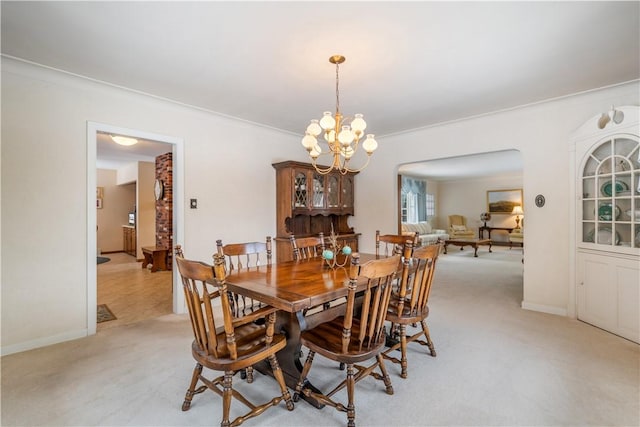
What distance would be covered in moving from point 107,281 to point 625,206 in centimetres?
704

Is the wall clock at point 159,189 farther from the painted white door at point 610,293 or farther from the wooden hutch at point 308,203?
the painted white door at point 610,293

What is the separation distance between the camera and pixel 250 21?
202cm

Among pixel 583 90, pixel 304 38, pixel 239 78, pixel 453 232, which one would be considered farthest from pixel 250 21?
pixel 453 232

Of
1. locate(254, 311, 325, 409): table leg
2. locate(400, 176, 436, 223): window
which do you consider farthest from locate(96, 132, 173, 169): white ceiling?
locate(400, 176, 436, 223): window

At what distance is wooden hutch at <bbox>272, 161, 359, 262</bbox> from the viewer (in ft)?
14.7

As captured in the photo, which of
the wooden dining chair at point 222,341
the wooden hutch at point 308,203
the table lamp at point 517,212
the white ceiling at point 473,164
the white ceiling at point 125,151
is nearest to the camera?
the wooden dining chair at point 222,341

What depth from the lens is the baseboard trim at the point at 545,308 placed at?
3.45 m

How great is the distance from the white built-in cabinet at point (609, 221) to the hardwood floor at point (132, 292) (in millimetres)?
4658

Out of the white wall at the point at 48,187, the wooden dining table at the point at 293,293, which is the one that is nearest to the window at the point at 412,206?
the white wall at the point at 48,187

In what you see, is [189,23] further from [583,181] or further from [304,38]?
[583,181]

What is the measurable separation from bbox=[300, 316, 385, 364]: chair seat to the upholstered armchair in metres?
8.93

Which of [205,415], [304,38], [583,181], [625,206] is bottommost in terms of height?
[205,415]

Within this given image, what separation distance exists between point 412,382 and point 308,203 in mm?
2976

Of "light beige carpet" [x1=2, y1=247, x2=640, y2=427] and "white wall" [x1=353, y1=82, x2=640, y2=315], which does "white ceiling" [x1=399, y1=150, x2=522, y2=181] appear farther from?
"light beige carpet" [x1=2, y1=247, x2=640, y2=427]
